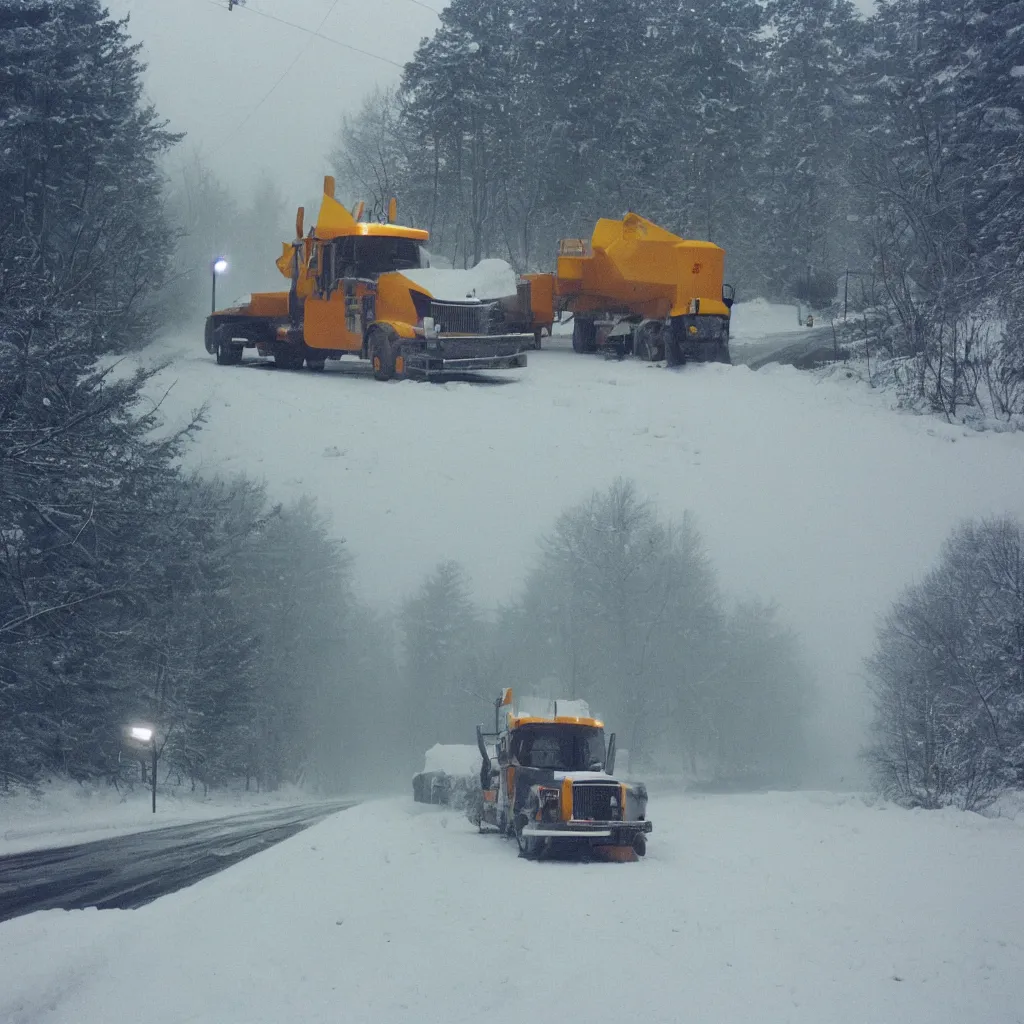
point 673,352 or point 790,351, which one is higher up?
point 790,351

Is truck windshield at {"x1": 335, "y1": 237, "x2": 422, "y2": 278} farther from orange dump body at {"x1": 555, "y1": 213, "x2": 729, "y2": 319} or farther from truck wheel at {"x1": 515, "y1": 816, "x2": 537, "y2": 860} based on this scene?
truck wheel at {"x1": 515, "y1": 816, "x2": 537, "y2": 860}

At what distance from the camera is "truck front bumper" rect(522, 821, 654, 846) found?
12.1 meters

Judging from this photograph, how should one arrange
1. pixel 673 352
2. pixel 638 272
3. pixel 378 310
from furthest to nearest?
1. pixel 638 272
2. pixel 673 352
3. pixel 378 310

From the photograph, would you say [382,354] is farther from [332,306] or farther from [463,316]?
[332,306]

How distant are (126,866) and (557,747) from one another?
557 centimetres

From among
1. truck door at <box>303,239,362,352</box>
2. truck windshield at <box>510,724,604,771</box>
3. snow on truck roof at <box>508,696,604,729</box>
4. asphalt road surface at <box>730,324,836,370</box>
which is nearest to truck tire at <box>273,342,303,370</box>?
truck door at <box>303,239,362,352</box>

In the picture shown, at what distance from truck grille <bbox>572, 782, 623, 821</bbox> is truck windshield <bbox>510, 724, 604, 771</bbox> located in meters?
1.82

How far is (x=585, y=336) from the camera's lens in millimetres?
22078

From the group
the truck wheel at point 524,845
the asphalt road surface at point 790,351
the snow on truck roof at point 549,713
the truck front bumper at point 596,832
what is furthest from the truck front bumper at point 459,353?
the truck front bumper at point 596,832

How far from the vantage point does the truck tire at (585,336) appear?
72.0ft

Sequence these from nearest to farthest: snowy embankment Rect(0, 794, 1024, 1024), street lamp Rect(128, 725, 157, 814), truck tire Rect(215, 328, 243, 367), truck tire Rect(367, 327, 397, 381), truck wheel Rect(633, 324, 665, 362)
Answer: snowy embankment Rect(0, 794, 1024, 1024) → truck tire Rect(367, 327, 397, 381) → street lamp Rect(128, 725, 157, 814) → truck wheel Rect(633, 324, 665, 362) → truck tire Rect(215, 328, 243, 367)

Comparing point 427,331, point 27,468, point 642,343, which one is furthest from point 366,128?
point 27,468

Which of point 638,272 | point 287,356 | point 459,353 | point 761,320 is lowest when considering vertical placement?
point 459,353

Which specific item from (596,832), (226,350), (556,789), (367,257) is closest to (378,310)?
(367,257)
